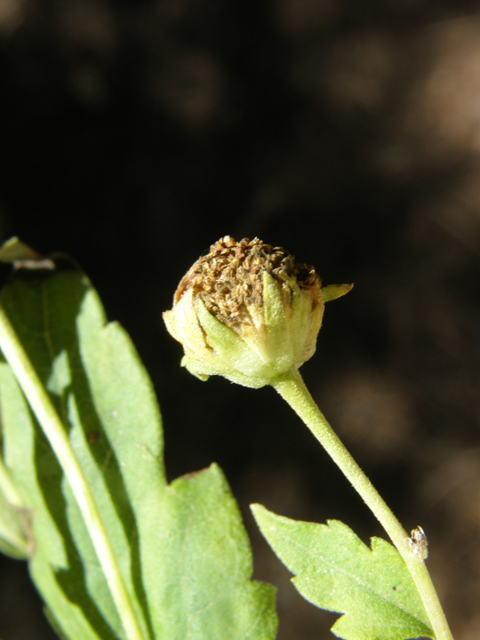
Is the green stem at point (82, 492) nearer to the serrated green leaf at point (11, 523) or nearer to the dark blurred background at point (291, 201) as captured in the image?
the serrated green leaf at point (11, 523)

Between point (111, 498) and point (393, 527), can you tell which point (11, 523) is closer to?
point (111, 498)

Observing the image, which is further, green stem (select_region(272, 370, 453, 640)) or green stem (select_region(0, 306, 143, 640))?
green stem (select_region(0, 306, 143, 640))

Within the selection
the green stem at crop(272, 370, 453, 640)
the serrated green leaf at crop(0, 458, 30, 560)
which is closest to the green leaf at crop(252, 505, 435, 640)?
the green stem at crop(272, 370, 453, 640)

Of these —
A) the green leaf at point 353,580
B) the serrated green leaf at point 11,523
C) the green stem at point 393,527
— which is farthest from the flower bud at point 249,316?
the serrated green leaf at point 11,523

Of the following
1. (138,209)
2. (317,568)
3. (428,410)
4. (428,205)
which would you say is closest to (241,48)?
(138,209)

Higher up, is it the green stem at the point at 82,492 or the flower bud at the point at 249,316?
the flower bud at the point at 249,316

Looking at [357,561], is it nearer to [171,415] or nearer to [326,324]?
[171,415]

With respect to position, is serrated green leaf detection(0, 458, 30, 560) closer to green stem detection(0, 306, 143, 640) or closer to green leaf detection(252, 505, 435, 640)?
green stem detection(0, 306, 143, 640)
